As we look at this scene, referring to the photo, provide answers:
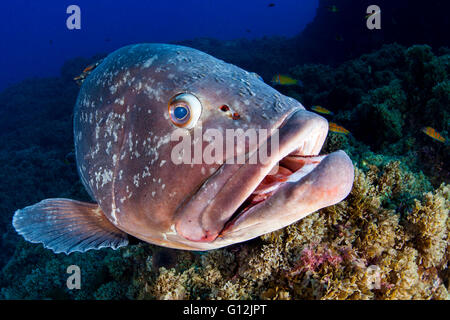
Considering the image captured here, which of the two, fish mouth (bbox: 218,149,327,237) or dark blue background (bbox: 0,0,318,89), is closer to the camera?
fish mouth (bbox: 218,149,327,237)

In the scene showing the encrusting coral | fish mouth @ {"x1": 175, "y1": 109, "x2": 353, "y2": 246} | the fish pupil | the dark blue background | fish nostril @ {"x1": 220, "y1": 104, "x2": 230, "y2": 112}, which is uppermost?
the dark blue background

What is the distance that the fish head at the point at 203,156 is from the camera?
147 centimetres

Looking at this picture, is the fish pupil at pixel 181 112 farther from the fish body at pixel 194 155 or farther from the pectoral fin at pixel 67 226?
the pectoral fin at pixel 67 226

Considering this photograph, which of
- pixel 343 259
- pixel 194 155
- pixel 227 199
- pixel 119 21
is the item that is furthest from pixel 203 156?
pixel 119 21

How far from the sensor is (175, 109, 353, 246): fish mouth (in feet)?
4.68

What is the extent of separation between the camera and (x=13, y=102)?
21406 mm

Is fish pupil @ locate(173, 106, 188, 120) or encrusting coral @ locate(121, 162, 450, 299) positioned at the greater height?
fish pupil @ locate(173, 106, 188, 120)

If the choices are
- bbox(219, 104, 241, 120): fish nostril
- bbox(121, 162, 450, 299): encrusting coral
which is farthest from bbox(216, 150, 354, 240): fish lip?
bbox(121, 162, 450, 299): encrusting coral

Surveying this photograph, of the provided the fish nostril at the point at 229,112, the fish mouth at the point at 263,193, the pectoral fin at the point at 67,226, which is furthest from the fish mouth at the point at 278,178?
the pectoral fin at the point at 67,226

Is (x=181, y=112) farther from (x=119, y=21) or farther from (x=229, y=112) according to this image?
(x=119, y=21)

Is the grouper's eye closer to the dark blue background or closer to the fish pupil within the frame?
the fish pupil

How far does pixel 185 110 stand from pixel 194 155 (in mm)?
352

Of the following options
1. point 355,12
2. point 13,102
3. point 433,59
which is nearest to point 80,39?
point 13,102

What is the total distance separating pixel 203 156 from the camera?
5.47 ft
